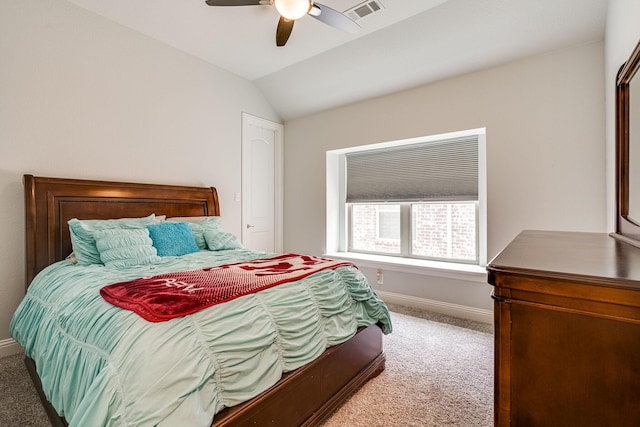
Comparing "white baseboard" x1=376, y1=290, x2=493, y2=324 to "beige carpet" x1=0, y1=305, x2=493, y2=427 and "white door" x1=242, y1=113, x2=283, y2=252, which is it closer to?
"beige carpet" x1=0, y1=305, x2=493, y2=427

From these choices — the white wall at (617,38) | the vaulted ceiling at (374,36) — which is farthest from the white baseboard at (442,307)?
the vaulted ceiling at (374,36)

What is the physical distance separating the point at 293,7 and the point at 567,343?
7.15ft

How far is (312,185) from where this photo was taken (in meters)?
4.26

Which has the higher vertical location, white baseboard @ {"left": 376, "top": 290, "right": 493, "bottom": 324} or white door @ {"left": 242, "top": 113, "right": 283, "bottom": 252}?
white door @ {"left": 242, "top": 113, "right": 283, "bottom": 252}

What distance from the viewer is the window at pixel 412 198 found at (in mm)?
3260

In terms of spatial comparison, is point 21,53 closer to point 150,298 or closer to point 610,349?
point 150,298

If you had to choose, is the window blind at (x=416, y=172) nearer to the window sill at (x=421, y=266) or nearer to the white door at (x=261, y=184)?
the window sill at (x=421, y=266)

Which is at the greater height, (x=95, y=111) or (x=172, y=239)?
(x=95, y=111)

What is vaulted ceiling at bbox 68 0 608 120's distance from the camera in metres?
2.41

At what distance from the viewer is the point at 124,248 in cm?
220

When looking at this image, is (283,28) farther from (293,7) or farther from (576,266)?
(576,266)

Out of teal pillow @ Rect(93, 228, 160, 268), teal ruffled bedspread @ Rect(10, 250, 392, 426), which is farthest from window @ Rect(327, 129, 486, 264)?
teal pillow @ Rect(93, 228, 160, 268)

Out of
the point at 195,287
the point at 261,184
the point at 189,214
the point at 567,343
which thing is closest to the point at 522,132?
the point at 567,343

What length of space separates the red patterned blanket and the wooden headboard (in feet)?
4.51
